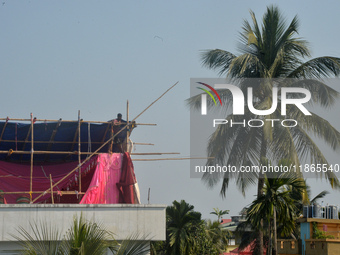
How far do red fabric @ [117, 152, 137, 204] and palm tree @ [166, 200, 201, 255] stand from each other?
38.2 ft

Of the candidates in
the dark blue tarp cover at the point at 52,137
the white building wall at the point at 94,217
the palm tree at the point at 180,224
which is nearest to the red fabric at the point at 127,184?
the dark blue tarp cover at the point at 52,137

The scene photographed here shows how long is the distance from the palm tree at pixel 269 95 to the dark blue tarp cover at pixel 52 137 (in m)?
3.26

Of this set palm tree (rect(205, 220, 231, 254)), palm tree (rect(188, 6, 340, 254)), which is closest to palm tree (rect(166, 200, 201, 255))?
palm tree (rect(205, 220, 231, 254))

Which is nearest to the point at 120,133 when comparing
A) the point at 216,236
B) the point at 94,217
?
the point at 94,217

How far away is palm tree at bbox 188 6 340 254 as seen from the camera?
18172 millimetres

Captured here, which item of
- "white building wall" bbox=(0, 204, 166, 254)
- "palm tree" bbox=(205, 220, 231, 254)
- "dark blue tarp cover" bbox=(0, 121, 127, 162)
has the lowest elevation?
"palm tree" bbox=(205, 220, 231, 254)

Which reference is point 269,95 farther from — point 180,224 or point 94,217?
point 180,224

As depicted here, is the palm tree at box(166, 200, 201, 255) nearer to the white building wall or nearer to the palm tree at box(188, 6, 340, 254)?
the palm tree at box(188, 6, 340, 254)

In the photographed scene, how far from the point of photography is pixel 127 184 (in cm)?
1642

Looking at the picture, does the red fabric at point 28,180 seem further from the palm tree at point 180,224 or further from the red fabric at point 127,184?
the palm tree at point 180,224

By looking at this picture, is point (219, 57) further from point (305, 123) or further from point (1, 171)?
point (1, 171)

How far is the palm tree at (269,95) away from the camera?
18172mm

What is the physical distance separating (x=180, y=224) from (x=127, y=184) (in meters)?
13.0

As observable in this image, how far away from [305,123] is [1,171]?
8.86 m
